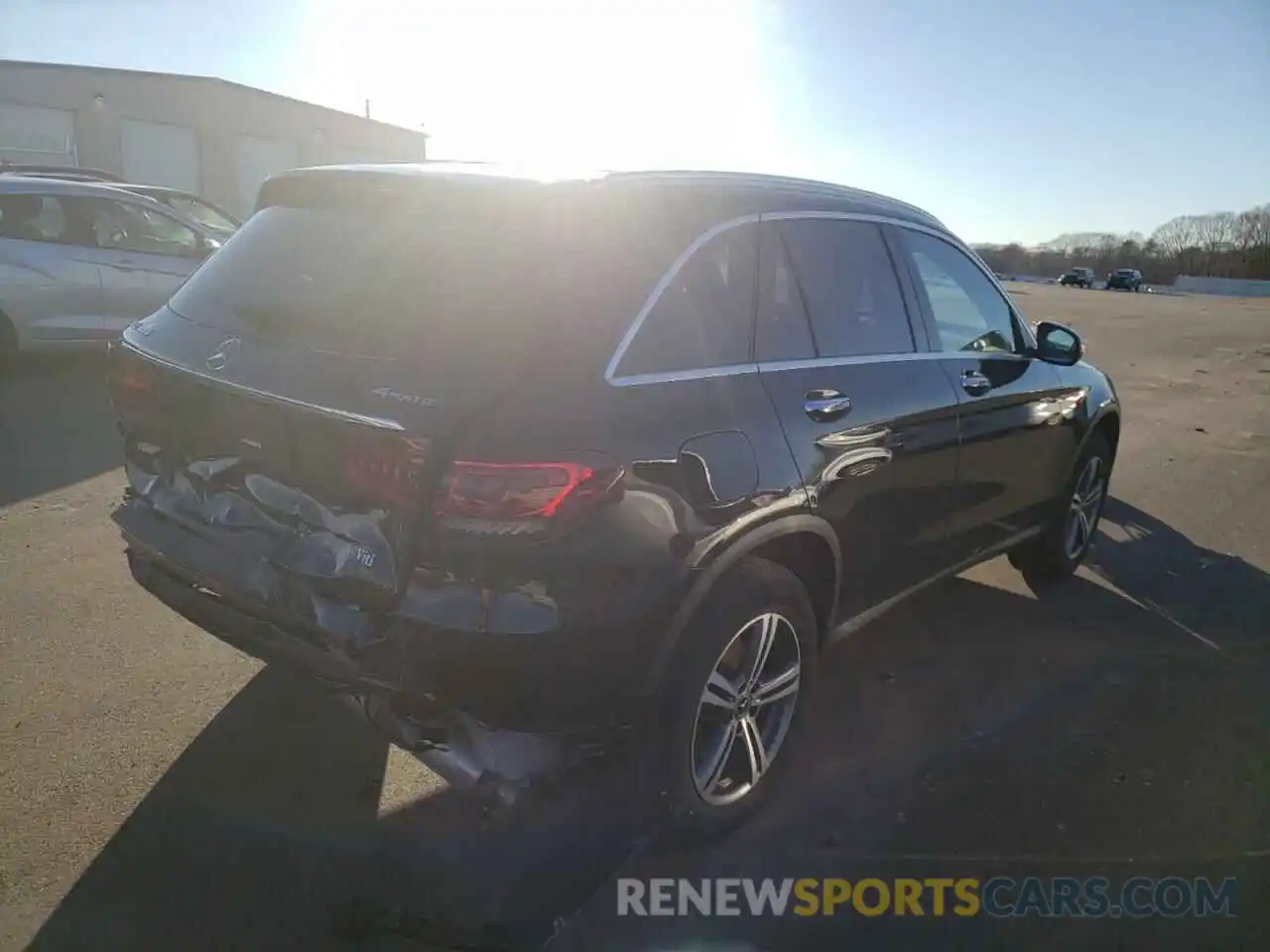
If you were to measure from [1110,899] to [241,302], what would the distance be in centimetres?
304

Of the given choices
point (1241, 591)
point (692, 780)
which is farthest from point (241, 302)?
point (1241, 591)

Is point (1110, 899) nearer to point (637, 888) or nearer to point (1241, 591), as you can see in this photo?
point (637, 888)

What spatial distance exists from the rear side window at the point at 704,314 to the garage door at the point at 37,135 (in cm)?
2875

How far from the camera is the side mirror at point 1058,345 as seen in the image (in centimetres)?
455

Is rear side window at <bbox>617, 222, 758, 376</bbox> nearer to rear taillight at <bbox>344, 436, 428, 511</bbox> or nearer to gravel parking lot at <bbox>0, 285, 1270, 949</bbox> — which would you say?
rear taillight at <bbox>344, 436, 428, 511</bbox>

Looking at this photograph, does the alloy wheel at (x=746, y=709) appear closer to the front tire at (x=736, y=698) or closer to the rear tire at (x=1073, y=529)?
the front tire at (x=736, y=698)

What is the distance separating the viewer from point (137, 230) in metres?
9.00

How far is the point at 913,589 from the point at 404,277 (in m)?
2.25

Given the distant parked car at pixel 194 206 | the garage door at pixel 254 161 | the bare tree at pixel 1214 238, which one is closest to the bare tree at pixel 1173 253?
the bare tree at pixel 1214 238

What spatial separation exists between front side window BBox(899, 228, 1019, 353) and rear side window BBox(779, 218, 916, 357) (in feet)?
0.81

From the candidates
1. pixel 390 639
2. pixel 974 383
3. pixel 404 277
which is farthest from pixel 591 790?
pixel 974 383

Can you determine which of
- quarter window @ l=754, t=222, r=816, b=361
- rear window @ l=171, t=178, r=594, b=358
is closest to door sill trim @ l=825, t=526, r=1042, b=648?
quarter window @ l=754, t=222, r=816, b=361

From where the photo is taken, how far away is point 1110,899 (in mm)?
2744

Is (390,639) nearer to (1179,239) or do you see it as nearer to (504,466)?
(504,466)
